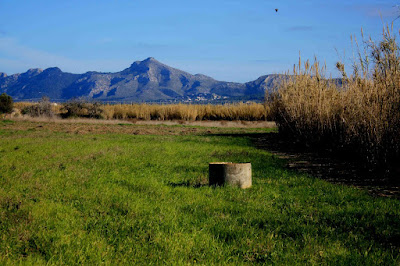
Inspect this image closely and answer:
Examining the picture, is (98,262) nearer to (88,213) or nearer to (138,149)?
(88,213)

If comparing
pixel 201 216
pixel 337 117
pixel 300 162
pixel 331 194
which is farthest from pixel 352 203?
pixel 337 117

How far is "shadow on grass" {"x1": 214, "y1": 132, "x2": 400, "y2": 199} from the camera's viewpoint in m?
9.13

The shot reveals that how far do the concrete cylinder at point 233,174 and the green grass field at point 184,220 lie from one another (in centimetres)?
28

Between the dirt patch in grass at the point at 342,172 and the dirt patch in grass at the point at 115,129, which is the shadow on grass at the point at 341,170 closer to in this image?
the dirt patch in grass at the point at 342,172

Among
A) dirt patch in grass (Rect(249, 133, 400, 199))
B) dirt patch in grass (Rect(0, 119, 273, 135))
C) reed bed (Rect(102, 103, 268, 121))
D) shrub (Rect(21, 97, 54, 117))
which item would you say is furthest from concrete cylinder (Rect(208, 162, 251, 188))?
shrub (Rect(21, 97, 54, 117))

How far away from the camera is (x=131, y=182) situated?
8883 mm

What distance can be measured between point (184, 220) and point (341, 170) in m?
6.79

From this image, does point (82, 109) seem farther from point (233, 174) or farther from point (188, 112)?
point (233, 174)

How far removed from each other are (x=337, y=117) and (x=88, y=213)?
10543 millimetres

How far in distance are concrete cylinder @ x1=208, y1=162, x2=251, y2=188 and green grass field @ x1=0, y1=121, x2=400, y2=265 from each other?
0.28 meters

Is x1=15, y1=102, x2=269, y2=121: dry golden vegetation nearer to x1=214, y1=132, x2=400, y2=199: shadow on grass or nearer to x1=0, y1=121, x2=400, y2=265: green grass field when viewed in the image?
x1=214, y1=132, x2=400, y2=199: shadow on grass

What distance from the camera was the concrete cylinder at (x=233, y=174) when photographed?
8.45 m

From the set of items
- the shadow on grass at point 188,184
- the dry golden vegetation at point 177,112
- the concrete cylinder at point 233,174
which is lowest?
the shadow on grass at point 188,184

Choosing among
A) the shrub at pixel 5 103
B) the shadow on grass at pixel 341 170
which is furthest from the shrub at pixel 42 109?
the shadow on grass at pixel 341 170
